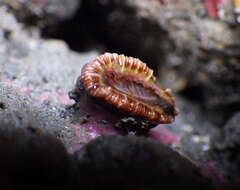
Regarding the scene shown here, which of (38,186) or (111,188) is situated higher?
(111,188)

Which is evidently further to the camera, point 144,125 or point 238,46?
point 238,46

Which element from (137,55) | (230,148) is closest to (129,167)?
(230,148)

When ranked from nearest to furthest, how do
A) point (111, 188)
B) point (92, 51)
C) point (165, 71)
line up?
point (111, 188), point (165, 71), point (92, 51)

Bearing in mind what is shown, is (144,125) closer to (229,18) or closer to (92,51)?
(229,18)

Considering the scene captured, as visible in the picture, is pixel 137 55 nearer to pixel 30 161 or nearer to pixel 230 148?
pixel 230 148

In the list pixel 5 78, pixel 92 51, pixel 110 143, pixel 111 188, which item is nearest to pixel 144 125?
pixel 110 143

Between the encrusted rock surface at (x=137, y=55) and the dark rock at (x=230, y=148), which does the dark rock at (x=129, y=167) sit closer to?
the encrusted rock surface at (x=137, y=55)

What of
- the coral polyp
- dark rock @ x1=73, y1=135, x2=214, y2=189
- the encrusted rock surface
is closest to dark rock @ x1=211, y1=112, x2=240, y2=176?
the encrusted rock surface

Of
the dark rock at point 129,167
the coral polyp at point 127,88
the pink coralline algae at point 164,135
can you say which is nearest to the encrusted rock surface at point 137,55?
the pink coralline algae at point 164,135
